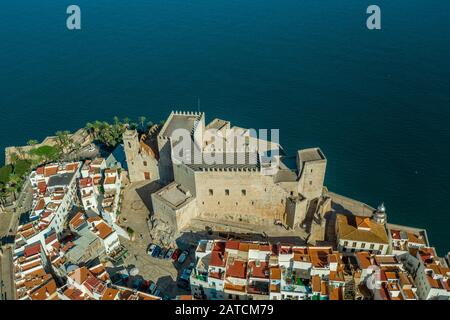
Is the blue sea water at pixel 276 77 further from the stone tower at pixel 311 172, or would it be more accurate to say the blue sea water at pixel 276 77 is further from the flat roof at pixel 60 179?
the flat roof at pixel 60 179

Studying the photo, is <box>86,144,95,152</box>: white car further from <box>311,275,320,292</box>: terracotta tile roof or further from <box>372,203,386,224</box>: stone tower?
<box>372,203,386,224</box>: stone tower

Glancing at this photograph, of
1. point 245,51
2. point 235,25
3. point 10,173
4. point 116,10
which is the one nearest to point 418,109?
point 245,51

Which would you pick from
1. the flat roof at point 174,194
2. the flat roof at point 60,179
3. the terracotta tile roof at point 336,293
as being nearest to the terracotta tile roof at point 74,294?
the flat roof at point 174,194

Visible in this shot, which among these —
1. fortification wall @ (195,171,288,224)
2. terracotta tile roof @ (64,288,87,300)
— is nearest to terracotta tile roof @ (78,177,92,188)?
fortification wall @ (195,171,288,224)

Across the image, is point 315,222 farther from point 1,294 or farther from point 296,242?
point 1,294

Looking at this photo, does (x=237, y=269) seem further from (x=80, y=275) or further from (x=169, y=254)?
(x=80, y=275)

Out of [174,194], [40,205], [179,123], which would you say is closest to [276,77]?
[179,123]
